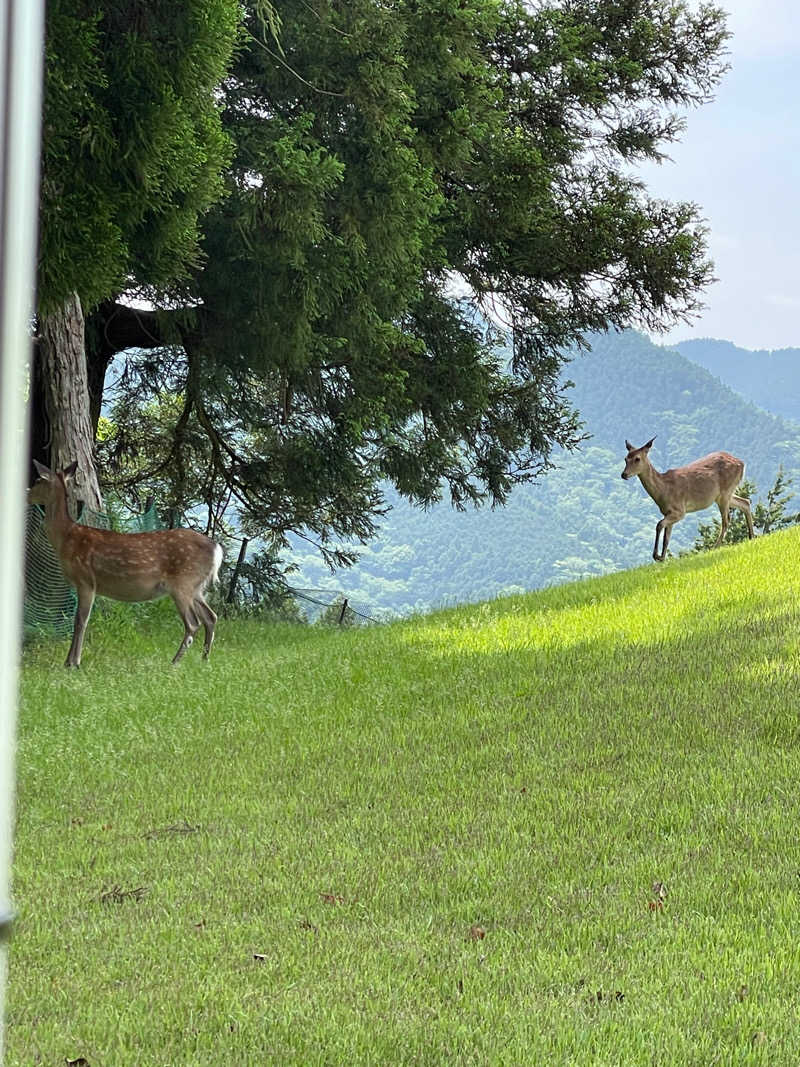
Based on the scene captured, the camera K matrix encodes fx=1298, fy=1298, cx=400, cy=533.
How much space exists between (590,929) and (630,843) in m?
1.11

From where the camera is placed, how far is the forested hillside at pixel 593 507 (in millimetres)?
129500

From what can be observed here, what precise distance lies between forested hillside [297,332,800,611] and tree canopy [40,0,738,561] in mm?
71001

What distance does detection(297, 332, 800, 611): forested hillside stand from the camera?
12950 cm

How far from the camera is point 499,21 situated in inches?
754

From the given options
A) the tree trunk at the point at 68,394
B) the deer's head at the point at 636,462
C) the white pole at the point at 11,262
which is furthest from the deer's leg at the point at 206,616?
the white pole at the point at 11,262

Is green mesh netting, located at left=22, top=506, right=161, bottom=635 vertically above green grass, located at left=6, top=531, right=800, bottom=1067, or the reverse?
green mesh netting, located at left=22, top=506, right=161, bottom=635

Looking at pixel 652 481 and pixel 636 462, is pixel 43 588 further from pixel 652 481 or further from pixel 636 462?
pixel 652 481

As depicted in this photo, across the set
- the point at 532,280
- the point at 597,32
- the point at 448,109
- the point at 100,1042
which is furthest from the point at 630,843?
the point at 597,32

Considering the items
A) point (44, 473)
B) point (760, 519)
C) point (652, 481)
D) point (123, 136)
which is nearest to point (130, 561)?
point (44, 473)

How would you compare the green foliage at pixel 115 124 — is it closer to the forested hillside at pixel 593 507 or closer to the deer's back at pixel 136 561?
the deer's back at pixel 136 561

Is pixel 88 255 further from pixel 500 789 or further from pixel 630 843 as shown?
pixel 630 843

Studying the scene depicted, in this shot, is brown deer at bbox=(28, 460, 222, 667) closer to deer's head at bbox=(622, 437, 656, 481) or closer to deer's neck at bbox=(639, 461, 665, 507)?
deer's head at bbox=(622, 437, 656, 481)

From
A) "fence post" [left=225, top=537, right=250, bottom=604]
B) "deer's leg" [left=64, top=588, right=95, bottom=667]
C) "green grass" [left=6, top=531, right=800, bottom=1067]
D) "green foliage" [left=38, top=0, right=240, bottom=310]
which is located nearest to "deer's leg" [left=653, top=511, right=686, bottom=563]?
"green grass" [left=6, top=531, right=800, bottom=1067]

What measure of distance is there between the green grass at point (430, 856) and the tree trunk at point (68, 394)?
5.32 m
